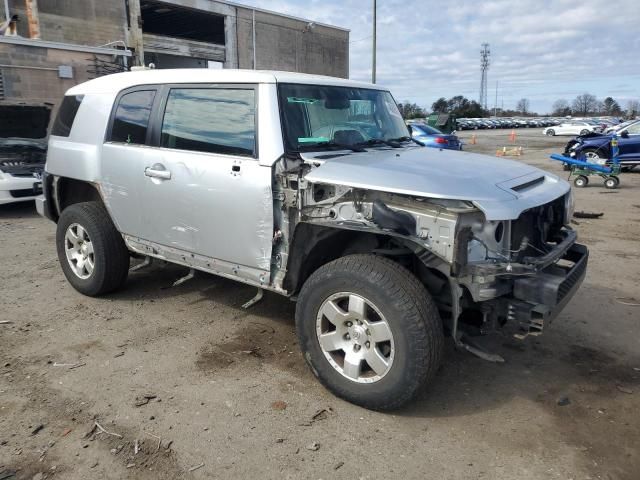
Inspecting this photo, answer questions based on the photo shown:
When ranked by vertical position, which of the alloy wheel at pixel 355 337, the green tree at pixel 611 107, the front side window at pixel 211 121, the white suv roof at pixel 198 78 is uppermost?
the green tree at pixel 611 107

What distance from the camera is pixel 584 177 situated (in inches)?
516

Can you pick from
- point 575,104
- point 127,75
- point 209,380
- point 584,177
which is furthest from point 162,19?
point 575,104

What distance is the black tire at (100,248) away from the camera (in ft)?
15.8

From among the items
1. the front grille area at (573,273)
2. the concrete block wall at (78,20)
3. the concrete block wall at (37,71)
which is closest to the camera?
the front grille area at (573,273)

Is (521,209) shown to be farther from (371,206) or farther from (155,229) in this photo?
(155,229)

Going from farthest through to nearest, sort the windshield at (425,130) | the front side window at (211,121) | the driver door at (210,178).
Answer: the windshield at (425,130), the front side window at (211,121), the driver door at (210,178)

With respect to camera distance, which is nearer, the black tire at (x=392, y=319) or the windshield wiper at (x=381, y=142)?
the black tire at (x=392, y=319)

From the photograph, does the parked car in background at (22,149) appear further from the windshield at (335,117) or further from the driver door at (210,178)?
the windshield at (335,117)

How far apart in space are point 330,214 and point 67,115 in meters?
3.31

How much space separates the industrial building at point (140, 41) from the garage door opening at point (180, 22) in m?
0.07

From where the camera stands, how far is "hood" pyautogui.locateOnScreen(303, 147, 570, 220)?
9.61 ft

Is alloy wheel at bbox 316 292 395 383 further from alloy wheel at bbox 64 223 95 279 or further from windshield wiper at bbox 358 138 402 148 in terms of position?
alloy wheel at bbox 64 223 95 279

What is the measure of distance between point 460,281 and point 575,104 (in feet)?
384

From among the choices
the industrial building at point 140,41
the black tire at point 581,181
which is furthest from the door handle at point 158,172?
the black tire at point 581,181
